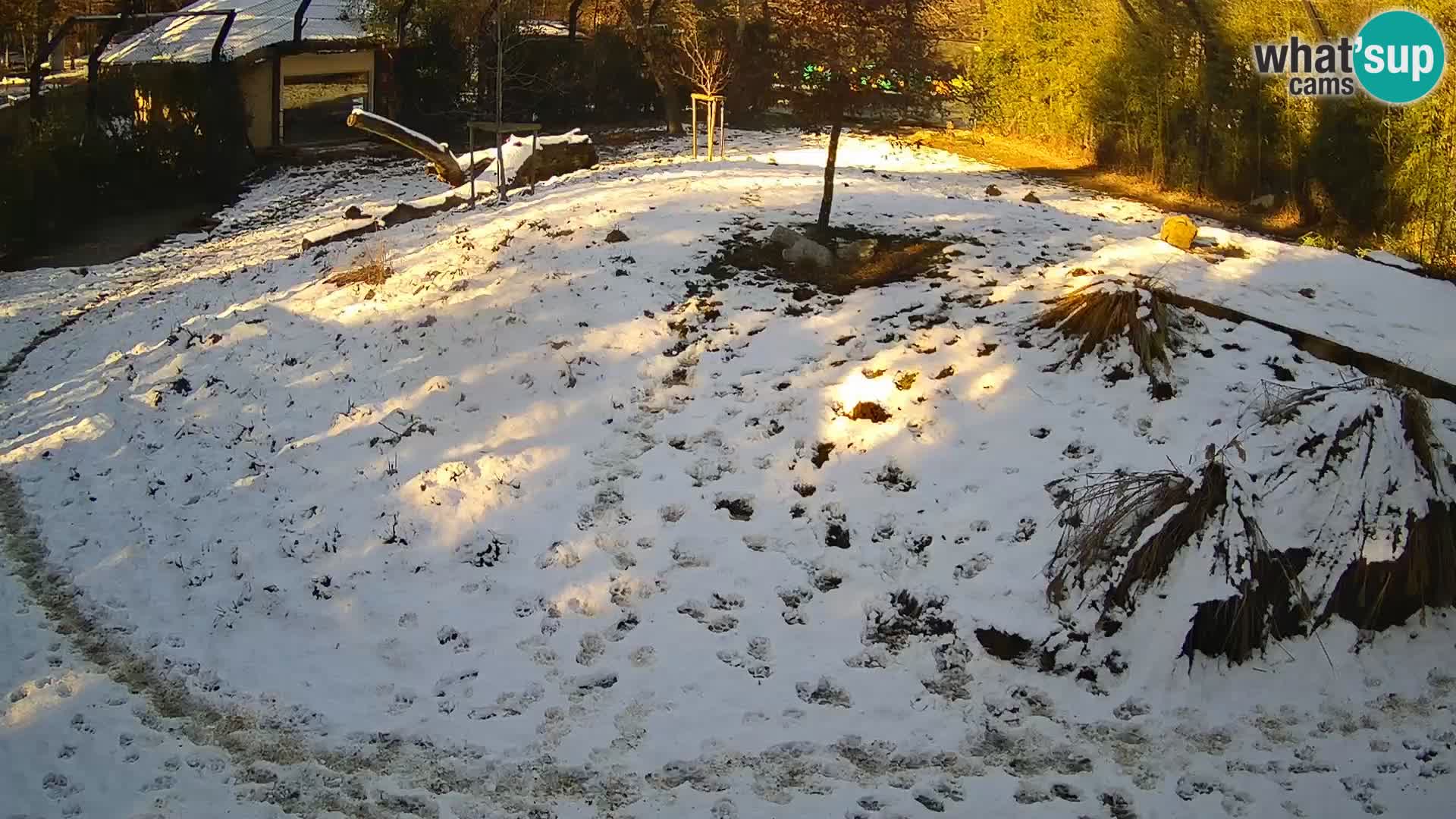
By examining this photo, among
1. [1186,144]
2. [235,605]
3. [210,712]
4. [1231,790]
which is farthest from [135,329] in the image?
[1186,144]

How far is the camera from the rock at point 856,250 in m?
8.80

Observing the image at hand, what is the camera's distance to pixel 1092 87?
15.6 meters

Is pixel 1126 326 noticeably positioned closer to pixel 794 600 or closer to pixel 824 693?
pixel 794 600

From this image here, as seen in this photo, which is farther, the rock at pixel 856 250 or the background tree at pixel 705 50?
the background tree at pixel 705 50

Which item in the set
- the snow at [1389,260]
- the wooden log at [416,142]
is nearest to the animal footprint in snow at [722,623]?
the snow at [1389,260]

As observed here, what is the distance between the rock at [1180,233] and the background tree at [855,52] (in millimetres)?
2290

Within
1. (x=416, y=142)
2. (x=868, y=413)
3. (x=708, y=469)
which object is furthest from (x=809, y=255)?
(x=416, y=142)

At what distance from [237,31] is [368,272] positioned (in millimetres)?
11764

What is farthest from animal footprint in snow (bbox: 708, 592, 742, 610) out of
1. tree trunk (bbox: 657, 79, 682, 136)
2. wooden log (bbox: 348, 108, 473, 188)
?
tree trunk (bbox: 657, 79, 682, 136)

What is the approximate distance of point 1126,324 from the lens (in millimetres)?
6949

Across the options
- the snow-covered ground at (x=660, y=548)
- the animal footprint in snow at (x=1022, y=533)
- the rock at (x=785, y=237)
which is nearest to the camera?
the snow-covered ground at (x=660, y=548)

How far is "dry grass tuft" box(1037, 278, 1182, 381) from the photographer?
267 inches

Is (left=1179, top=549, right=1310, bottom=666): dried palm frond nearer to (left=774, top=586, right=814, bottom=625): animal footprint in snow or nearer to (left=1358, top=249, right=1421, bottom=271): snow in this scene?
(left=774, top=586, right=814, bottom=625): animal footprint in snow

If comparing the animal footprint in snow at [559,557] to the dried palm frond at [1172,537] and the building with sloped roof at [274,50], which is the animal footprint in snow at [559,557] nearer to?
the dried palm frond at [1172,537]
